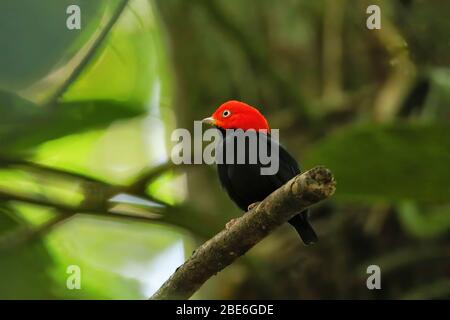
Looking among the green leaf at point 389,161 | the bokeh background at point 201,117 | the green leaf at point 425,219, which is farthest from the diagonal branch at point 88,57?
the green leaf at point 425,219

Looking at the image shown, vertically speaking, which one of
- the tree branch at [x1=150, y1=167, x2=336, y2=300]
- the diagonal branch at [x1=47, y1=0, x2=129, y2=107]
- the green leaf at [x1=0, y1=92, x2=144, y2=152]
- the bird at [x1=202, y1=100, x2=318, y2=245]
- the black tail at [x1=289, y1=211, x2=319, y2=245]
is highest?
the diagonal branch at [x1=47, y1=0, x2=129, y2=107]

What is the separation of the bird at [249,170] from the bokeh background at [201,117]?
0.17 metres

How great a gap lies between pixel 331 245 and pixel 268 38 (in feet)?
2.71

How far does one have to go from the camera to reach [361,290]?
297cm

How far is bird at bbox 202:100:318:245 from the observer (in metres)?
2.14

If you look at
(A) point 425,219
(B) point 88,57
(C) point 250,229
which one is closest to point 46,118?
(B) point 88,57

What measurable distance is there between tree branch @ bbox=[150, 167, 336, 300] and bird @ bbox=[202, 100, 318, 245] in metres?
0.34

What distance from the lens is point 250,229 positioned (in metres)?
1.71

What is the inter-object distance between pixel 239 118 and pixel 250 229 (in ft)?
2.14

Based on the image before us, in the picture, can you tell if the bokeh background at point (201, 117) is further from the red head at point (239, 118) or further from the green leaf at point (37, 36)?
the red head at point (239, 118)

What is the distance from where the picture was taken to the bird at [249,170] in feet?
7.01

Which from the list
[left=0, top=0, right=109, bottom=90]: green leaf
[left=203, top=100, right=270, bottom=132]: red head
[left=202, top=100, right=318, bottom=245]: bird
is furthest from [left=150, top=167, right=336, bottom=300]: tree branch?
[left=0, top=0, right=109, bottom=90]: green leaf

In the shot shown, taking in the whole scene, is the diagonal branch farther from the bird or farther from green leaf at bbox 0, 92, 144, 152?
the bird

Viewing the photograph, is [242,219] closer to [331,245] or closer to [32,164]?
[32,164]
